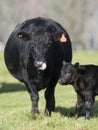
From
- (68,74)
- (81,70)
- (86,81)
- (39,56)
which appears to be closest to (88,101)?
(86,81)

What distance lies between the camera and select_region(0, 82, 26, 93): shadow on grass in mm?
26031

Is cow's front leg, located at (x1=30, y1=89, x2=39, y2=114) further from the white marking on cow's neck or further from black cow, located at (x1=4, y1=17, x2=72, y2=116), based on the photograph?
the white marking on cow's neck

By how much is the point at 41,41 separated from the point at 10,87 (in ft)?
47.7

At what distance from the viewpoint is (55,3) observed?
101m

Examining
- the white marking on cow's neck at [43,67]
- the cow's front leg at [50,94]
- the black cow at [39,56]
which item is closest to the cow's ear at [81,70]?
the black cow at [39,56]

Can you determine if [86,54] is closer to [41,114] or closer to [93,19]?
[41,114]

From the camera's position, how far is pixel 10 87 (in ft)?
88.9

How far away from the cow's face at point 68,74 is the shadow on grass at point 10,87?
42.9 ft

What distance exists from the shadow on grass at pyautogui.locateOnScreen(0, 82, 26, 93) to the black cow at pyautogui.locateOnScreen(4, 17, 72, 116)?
1158 cm

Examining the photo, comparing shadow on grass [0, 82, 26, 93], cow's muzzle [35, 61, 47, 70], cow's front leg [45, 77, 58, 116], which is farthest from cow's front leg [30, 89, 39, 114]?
shadow on grass [0, 82, 26, 93]

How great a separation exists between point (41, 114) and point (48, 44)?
1.75 meters

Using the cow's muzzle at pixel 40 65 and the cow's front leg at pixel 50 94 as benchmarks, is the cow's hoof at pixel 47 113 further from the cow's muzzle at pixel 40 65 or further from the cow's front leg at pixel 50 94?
the cow's muzzle at pixel 40 65

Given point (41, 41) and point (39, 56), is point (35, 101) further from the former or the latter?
point (41, 41)

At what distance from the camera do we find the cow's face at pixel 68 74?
1246 centimetres
